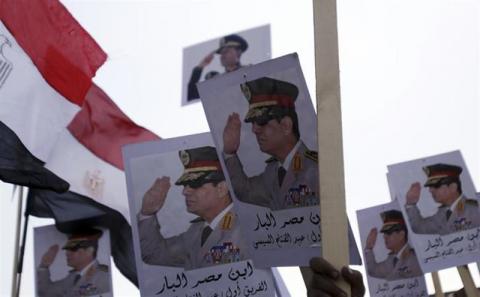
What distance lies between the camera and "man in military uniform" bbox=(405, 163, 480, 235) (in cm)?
567

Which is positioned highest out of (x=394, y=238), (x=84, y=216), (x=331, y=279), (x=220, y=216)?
(x=84, y=216)

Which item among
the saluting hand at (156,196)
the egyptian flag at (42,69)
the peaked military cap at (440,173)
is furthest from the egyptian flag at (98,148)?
the saluting hand at (156,196)

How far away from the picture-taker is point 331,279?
7.07ft

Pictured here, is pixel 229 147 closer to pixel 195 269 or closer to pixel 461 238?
pixel 195 269

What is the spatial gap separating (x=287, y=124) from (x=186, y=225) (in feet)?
4.42

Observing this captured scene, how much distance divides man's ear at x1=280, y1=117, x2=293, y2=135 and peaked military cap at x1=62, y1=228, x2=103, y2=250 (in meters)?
4.42

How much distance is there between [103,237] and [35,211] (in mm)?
910

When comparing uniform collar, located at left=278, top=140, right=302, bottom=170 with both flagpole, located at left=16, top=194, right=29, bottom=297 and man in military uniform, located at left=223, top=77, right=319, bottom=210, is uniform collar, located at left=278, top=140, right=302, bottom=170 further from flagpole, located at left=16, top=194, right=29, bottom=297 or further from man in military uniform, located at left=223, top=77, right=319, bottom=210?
flagpole, located at left=16, top=194, right=29, bottom=297

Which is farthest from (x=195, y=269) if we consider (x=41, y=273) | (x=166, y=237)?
(x=41, y=273)

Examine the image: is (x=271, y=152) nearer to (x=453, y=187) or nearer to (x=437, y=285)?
(x=453, y=187)

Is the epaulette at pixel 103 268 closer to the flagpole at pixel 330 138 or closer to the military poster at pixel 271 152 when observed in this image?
the military poster at pixel 271 152

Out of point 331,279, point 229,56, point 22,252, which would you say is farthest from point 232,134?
point 229,56

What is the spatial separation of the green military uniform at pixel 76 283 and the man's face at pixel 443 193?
2.75 metres

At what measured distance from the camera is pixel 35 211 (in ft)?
24.3
